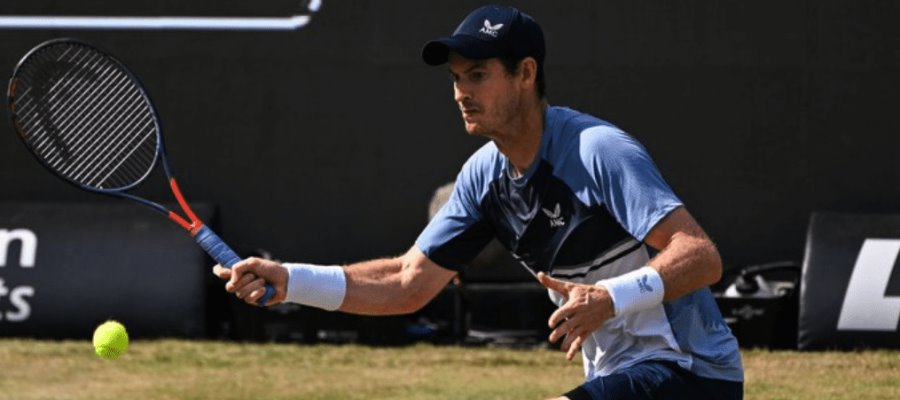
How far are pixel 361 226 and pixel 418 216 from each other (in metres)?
0.37

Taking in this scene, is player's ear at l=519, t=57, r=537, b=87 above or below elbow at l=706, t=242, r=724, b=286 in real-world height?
above

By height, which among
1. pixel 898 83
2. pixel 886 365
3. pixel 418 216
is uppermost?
pixel 898 83

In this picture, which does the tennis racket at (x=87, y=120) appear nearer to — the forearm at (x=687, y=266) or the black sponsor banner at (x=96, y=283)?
the black sponsor banner at (x=96, y=283)

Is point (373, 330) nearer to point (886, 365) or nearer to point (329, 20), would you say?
point (329, 20)

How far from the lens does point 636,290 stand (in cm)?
428

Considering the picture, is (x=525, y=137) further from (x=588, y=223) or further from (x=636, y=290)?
(x=636, y=290)

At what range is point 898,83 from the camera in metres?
10.9

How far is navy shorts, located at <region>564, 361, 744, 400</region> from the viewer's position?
4547 mm

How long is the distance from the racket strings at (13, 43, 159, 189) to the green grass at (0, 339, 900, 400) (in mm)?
1090

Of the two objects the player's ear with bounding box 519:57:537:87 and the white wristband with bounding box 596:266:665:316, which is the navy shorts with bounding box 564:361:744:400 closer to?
the white wristband with bounding box 596:266:665:316

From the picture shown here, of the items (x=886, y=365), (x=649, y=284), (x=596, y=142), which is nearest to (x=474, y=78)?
(x=596, y=142)

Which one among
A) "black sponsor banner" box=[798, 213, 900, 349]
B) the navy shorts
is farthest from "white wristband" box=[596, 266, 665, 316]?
"black sponsor banner" box=[798, 213, 900, 349]

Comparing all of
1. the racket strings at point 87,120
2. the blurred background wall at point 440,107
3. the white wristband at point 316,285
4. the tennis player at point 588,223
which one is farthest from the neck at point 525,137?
the blurred background wall at point 440,107

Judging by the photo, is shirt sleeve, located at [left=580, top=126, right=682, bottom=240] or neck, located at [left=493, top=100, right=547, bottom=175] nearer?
shirt sleeve, located at [left=580, top=126, right=682, bottom=240]
